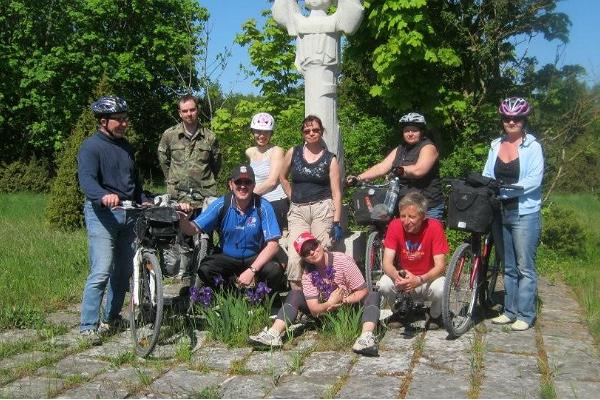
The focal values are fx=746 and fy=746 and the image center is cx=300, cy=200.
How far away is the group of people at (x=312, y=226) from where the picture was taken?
5770 millimetres

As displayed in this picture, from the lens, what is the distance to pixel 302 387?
15.3 feet

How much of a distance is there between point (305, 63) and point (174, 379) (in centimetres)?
389

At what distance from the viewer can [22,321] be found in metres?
6.32

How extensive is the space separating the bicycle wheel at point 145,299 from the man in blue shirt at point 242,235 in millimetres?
704

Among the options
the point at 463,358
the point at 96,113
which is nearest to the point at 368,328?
the point at 463,358

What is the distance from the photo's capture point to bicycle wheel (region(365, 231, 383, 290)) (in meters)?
6.55

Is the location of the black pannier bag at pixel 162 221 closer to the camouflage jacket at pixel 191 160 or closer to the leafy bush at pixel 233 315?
the leafy bush at pixel 233 315

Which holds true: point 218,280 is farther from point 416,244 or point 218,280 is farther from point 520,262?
point 520,262

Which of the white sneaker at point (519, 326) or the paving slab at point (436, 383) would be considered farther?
the white sneaker at point (519, 326)

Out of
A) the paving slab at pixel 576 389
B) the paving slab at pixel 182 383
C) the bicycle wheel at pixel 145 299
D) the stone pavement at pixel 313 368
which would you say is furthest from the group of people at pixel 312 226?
the paving slab at pixel 576 389

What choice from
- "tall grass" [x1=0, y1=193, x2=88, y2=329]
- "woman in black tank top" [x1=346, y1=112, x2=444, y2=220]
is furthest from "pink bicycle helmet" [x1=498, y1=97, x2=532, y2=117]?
"tall grass" [x1=0, y1=193, x2=88, y2=329]

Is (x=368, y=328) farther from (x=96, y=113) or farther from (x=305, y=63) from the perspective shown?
(x=305, y=63)

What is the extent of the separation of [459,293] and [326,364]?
4.79 feet

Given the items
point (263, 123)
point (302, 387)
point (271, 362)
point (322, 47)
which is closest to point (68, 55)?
point (322, 47)
